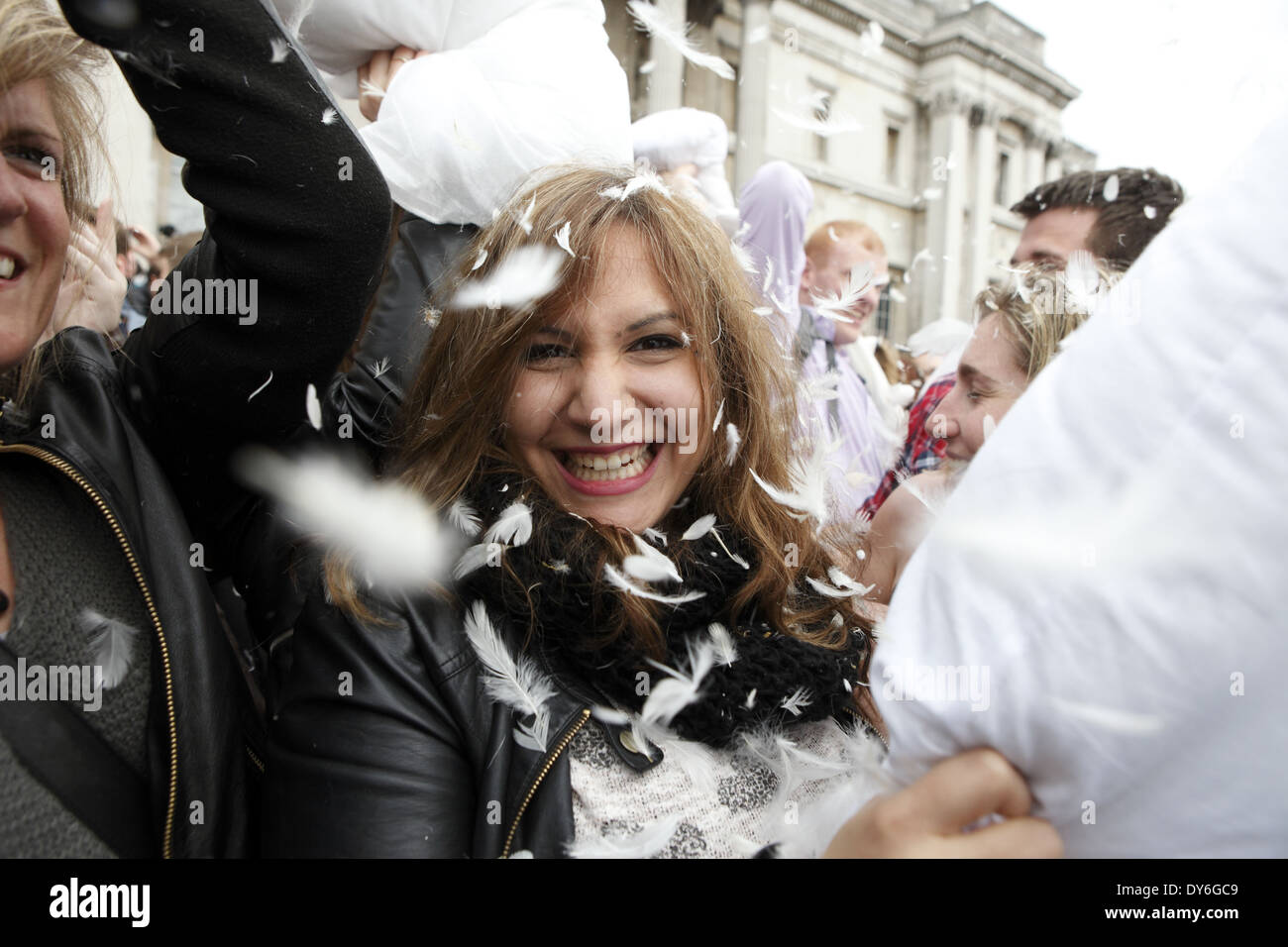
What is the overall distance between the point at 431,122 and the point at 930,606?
56.3 inches

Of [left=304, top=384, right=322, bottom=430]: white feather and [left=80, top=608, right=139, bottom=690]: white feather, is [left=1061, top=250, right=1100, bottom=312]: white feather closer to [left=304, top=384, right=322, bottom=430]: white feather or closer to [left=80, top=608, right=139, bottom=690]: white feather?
[left=304, top=384, right=322, bottom=430]: white feather

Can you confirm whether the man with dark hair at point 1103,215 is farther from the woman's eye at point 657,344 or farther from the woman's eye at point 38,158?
the woman's eye at point 38,158

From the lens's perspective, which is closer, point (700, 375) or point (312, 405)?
point (312, 405)

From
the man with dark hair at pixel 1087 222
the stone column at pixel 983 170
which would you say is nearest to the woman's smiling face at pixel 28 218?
the man with dark hair at pixel 1087 222

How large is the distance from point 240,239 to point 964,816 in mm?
1193

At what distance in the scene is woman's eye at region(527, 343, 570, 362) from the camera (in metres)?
Result: 1.49

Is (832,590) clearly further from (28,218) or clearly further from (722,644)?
(28,218)

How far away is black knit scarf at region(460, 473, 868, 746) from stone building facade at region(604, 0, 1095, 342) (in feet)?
23.7

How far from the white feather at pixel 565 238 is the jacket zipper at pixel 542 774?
0.77 metres

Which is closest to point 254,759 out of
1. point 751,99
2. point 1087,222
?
point 1087,222

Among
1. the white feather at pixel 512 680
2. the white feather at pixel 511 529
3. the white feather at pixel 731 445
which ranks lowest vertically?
the white feather at pixel 512 680

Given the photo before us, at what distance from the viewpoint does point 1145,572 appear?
701 millimetres

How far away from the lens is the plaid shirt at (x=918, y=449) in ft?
9.41

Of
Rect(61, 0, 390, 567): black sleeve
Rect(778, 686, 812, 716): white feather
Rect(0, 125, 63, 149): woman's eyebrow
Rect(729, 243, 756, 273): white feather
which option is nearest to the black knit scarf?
Rect(778, 686, 812, 716): white feather
